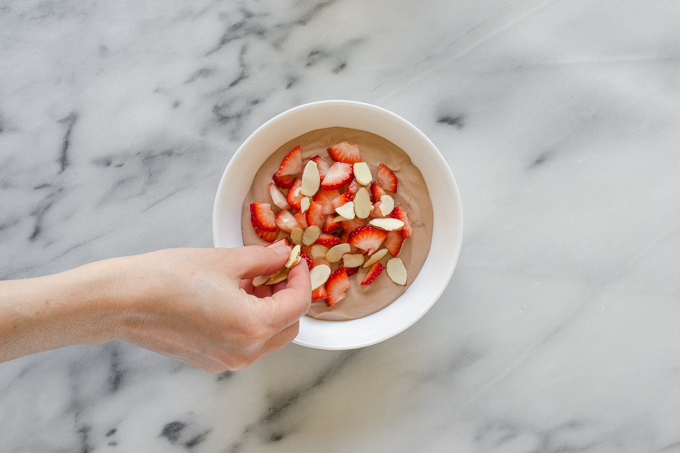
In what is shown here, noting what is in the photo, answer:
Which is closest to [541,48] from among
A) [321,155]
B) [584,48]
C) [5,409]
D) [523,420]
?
[584,48]

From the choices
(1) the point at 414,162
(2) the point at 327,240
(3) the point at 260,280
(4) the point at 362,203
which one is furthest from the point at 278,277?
(1) the point at 414,162

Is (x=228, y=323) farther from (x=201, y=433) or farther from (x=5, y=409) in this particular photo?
(x=5, y=409)

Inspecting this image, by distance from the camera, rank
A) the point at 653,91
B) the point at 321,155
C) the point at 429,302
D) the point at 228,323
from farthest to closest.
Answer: the point at 653,91
the point at 321,155
the point at 429,302
the point at 228,323

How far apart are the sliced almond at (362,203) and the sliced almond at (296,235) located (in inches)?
5.8

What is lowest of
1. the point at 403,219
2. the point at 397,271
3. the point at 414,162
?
the point at 397,271

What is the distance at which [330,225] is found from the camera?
1.10 metres

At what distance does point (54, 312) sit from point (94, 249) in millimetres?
393

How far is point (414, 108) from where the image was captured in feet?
4.00

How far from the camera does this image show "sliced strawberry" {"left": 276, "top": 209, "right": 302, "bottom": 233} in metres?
1.10

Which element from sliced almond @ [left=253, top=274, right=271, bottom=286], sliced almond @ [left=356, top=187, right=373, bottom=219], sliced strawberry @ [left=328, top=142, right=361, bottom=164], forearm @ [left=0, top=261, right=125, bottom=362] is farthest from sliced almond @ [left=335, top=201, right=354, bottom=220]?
forearm @ [left=0, top=261, right=125, bottom=362]

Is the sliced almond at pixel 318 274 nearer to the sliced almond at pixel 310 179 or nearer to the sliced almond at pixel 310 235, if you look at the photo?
the sliced almond at pixel 310 235

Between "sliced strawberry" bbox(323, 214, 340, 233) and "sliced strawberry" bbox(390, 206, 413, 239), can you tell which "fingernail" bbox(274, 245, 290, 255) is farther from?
"sliced strawberry" bbox(390, 206, 413, 239)

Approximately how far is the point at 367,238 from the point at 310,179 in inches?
7.7

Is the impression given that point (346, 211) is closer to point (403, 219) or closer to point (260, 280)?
point (403, 219)
